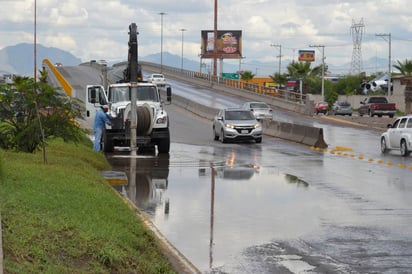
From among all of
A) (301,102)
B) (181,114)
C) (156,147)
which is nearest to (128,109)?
(156,147)

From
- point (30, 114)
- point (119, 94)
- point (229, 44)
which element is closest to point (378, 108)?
point (119, 94)

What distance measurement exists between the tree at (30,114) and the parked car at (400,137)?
14.2 meters

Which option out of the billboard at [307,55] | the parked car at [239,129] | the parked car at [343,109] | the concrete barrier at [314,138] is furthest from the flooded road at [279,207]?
the billboard at [307,55]

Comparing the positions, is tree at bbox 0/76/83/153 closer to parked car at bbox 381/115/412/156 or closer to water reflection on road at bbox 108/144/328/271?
water reflection on road at bbox 108/144/328/271

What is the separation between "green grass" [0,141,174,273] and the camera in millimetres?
8836

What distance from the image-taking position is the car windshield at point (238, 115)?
41375 millimetres

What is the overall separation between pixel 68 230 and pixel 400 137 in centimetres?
2415

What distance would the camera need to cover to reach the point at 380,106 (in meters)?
72.9

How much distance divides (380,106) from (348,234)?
6087 cm

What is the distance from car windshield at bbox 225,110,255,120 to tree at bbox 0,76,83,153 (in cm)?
1901

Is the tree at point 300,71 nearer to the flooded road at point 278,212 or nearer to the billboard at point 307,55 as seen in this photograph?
the billboard at point 307,55

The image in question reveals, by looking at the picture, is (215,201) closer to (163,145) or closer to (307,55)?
(163,145)

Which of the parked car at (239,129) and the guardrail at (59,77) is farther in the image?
the guardrail at (59,77)

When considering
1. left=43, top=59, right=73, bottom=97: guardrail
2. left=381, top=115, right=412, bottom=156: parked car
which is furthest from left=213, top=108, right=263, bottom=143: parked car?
left=43, top=59, right=73, bottom=97: guardrail
